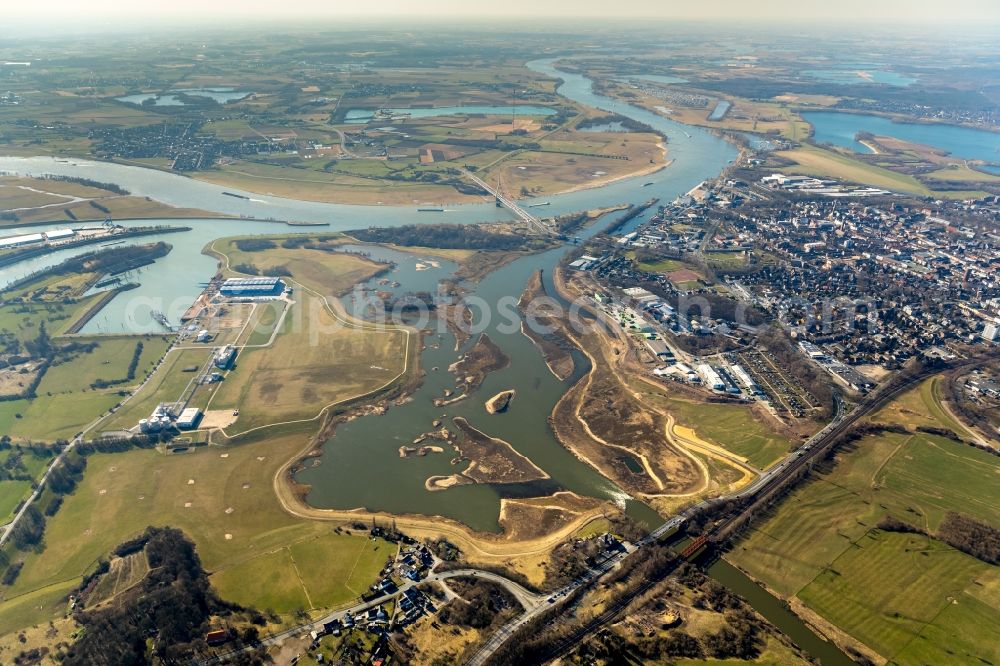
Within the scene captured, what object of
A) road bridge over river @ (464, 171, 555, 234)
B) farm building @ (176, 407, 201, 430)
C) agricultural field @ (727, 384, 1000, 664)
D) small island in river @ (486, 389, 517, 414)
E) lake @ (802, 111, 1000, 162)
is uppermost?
lake @ (802, 111, 1000, 162)

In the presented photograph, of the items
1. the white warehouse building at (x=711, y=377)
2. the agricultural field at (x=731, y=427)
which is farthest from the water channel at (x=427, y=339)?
the white warehouse building at (x=711, y=377)

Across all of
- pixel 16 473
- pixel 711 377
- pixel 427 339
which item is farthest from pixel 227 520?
pixel 711 377

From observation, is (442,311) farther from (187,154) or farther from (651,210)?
(187,154)

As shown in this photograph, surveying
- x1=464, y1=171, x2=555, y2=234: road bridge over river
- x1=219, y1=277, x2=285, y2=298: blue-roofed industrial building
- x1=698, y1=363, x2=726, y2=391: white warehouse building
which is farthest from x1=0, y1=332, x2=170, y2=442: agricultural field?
x1=464, y1=171, x2=555, y2=234: road bridge over river

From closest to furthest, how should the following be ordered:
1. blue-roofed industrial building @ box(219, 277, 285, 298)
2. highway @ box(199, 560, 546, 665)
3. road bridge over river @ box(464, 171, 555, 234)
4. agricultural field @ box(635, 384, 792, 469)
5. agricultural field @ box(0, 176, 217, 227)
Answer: highway @ box(199, 560, 546, 665) → agricultural field @ box(635, 384, 792, 469) → blue-roofed industrial building @ box(219, 277, 285, 298) → road bridge over river @ box(464, 171, 555, 234) → agricultural field @ box(0, 176, 217, 227)

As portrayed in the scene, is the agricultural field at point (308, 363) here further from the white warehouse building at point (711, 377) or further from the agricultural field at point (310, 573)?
the white warehouse building at point (711, 377)

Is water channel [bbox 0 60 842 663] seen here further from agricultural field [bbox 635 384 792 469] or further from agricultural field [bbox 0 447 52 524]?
agricultural field [bbox 0 447 52 524]
